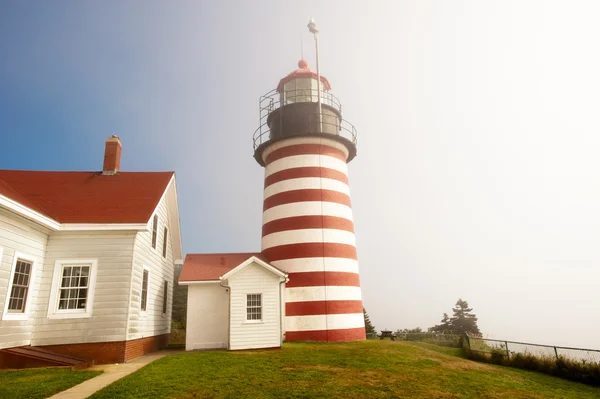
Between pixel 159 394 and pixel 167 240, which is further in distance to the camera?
pixel 167 240

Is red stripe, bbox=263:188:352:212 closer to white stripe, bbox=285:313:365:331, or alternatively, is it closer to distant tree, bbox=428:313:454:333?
white stripe, bbox=285:313:365:331

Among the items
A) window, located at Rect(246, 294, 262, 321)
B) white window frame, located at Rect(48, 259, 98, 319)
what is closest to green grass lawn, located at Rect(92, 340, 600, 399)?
window, located at Rect(246, 294, 262, 321)

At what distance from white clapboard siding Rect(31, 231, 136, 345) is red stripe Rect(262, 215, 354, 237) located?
7.42 metres

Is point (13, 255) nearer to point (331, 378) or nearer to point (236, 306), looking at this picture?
point (236, 306)

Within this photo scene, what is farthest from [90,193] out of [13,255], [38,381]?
[38,381]

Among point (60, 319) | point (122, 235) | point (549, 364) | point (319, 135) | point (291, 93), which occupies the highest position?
point (291, 93)

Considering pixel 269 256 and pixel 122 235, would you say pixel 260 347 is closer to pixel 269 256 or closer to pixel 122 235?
pixel 269 256

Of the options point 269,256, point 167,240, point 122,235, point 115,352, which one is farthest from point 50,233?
point 269,256

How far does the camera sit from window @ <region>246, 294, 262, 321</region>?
16.4 m

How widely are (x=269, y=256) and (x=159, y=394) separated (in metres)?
11.4

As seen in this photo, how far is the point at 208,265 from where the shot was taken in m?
18.5

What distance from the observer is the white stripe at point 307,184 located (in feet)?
65.7

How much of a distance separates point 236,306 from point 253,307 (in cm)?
69

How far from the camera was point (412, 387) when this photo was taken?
33.1 feet
